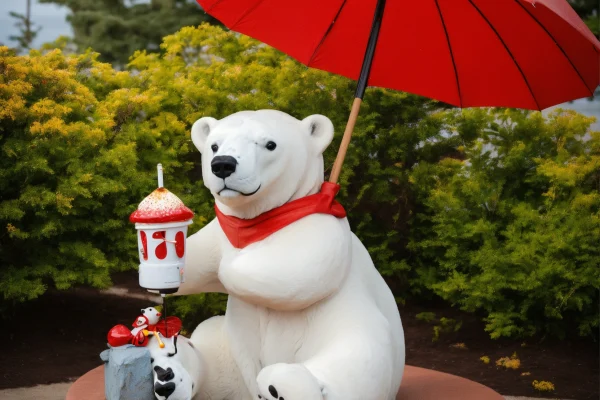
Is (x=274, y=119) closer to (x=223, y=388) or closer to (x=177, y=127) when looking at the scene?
(x=223, y=388)

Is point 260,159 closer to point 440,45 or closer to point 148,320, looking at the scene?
point 148,320

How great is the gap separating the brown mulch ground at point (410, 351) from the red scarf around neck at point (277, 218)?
2.69 m

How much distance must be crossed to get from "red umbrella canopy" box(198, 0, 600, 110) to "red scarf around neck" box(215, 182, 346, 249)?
85 centimetres

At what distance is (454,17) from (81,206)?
3202 mm

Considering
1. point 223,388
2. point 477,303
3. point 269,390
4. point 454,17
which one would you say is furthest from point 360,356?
point 477,303

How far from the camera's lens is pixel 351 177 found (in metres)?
6.77

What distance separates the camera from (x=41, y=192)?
5.73 m

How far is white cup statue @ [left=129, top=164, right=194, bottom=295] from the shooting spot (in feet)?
11.1

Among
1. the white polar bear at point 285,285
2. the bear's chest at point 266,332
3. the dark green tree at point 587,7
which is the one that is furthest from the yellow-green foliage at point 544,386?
the dark green tree at point 587,7

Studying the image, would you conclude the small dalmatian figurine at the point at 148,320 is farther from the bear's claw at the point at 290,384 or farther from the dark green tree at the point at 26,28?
the dark green tree at the point at 26,28

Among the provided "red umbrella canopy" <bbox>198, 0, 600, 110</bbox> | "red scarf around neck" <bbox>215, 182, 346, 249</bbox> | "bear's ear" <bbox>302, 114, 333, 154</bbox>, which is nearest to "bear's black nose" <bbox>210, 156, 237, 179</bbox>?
"red scarf around neck" <bbox>215, 182, 346, 249</bbox>

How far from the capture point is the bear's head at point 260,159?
11.1 ft

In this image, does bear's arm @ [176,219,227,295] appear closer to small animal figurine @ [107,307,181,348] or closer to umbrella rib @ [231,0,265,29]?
small animal figurine @ [107,307,181,348]

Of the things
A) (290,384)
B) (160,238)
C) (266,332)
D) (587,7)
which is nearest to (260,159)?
(160,238)
